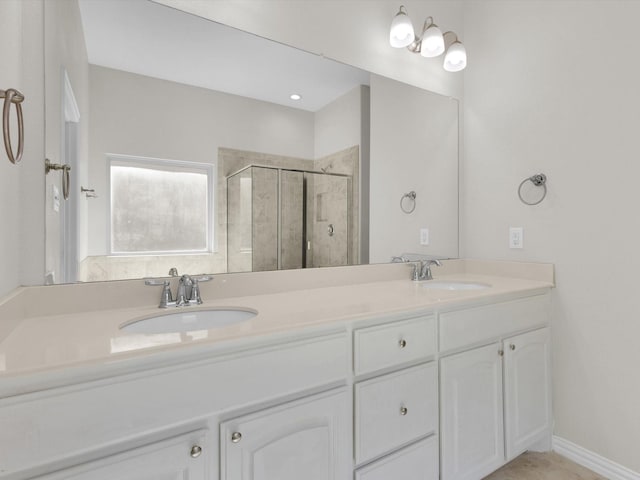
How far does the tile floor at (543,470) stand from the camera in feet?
5.11

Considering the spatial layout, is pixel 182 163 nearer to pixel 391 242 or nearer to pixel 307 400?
pixel 307 400

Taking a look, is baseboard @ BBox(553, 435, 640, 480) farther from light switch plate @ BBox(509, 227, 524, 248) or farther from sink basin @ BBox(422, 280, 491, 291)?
light switch plate @ BBox(509, 227, 524, 248)

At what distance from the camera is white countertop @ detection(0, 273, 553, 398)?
26.6 inches

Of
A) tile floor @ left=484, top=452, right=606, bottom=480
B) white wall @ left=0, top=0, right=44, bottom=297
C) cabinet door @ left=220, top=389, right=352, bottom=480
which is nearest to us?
cabinet door @ left=220, top=389, right=352, bottom=480

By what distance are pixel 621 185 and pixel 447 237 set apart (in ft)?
2.85

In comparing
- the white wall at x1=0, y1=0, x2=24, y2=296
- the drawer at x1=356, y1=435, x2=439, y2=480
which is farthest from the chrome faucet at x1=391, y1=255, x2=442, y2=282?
the white wall at x1=0, y1=0, x2=24, y2=296

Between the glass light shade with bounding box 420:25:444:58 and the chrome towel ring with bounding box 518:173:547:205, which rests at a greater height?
the glass light shade with bounding box 420:25:444:58

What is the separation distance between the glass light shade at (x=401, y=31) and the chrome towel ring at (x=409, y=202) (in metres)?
0.79

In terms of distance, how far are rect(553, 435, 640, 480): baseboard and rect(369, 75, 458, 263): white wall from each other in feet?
3.59

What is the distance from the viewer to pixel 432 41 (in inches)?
73.9

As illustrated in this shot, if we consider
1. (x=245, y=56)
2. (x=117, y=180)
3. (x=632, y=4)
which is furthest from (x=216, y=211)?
(x=632, y=4)

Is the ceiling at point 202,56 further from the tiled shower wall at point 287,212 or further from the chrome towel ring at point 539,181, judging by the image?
the chrome towel ring at point 539,181

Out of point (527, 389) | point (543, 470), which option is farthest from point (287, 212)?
point (543, 470)

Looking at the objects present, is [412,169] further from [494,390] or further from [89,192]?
→ [89,192]
